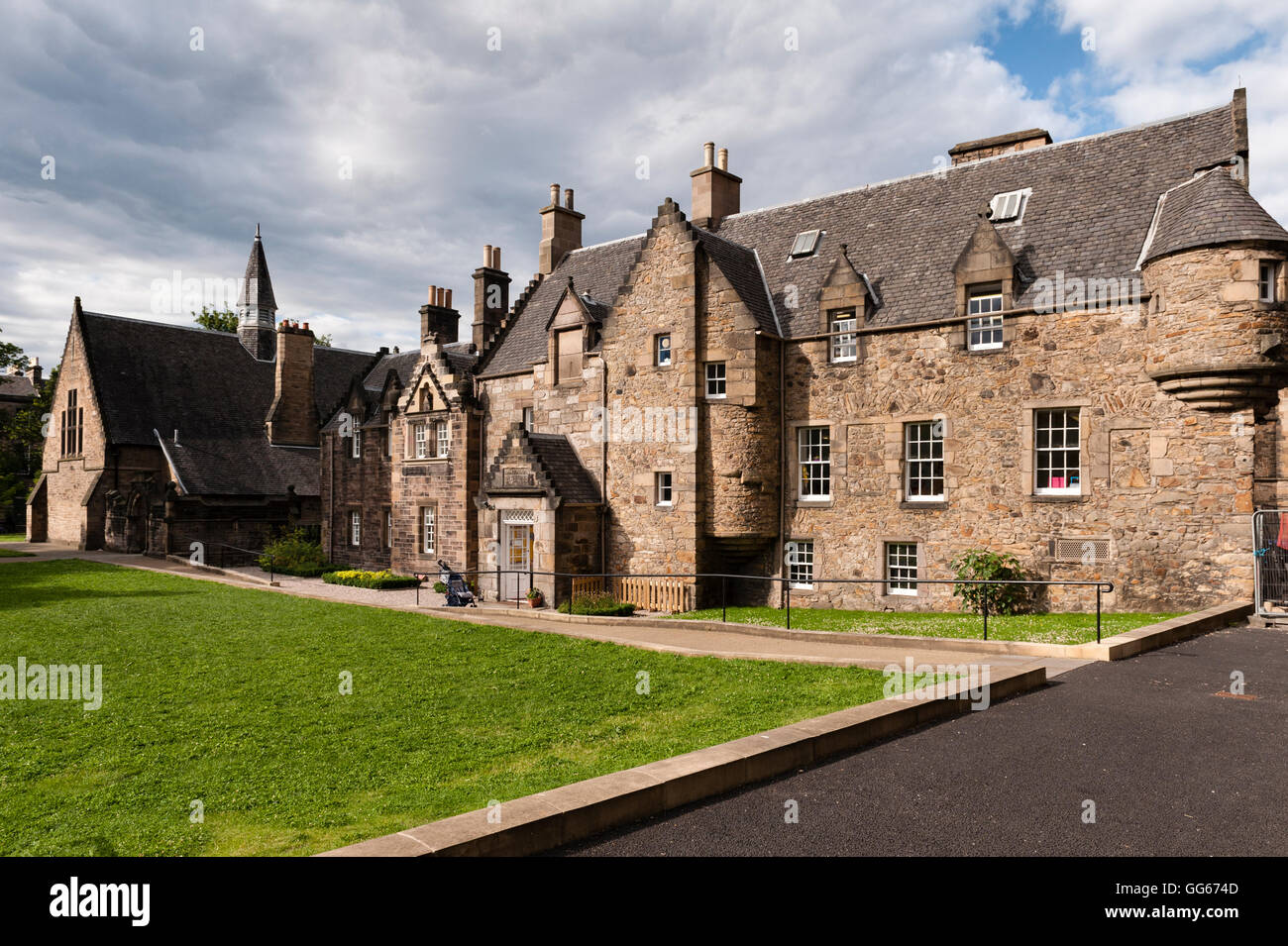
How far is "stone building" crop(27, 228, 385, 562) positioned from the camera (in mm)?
39562

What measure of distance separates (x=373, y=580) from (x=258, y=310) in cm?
3960

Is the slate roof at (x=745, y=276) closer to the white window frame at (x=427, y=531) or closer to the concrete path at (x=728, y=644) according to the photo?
the concrete path at (x=728, y=644)

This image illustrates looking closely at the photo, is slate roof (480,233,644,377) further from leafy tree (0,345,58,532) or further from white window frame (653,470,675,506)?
leafy tree (0,345,58,532)

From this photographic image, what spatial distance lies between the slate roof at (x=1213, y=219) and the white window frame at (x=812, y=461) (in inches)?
342

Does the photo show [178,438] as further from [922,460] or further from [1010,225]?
[1010,225]

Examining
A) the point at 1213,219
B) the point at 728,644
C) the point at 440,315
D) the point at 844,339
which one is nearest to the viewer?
the point at 728,644

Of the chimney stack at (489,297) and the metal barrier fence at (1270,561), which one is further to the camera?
the chimney stack at (489,297)

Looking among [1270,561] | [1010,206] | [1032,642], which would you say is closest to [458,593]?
[1032,642]

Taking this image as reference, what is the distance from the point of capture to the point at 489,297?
3428 centimetres

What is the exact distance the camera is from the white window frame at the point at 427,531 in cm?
3312

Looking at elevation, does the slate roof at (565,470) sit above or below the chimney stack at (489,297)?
below

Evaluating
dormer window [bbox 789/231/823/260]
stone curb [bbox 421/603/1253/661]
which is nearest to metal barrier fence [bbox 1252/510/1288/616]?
stone curb [bbox 421/603/1253/661]

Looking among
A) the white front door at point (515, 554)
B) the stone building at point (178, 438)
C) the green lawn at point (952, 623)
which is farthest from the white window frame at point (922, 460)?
the stone building at point (178, 438)
